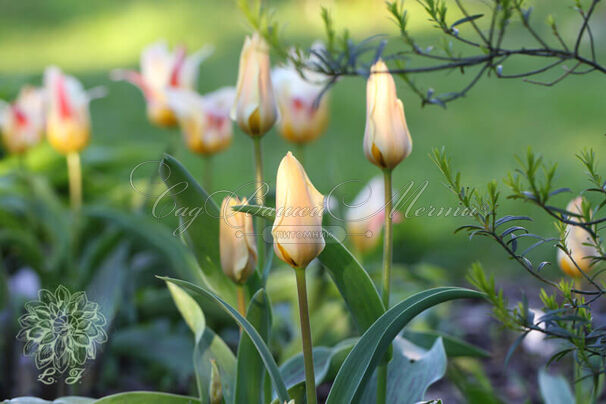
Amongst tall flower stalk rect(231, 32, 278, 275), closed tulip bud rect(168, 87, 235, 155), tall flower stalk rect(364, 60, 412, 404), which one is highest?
closed tulip bud rect(168, 87, 235, 155)

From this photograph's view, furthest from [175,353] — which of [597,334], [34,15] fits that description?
[34,15]

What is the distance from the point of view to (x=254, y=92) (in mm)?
1012

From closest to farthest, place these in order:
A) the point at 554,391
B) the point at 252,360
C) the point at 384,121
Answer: the point at 384,121 → the point at 252,360 → the point at 554,391

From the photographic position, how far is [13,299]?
5.76 ft

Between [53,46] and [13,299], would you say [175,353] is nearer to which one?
[13,299]

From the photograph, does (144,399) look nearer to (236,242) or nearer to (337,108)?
(236,242)

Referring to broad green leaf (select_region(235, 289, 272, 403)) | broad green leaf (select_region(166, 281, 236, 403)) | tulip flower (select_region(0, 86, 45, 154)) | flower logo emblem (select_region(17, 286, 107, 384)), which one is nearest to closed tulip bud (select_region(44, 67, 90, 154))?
tulip flower (select_region(0, 86, 45, 154))

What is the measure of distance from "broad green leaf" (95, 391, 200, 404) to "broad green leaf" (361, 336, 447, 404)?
0.26m

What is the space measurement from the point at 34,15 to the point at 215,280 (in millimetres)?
6170

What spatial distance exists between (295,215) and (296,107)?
0.89 meters

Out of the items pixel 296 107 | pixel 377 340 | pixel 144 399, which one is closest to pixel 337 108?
pixel 296 107

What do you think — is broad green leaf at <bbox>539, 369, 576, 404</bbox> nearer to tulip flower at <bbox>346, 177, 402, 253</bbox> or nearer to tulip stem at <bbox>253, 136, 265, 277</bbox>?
tulip flower at <bbox>346, 177, 402, 253</bbox>

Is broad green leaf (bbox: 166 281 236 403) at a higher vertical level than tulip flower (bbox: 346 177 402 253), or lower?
lower

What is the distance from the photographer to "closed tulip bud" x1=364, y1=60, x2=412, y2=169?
2.86 feet
